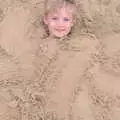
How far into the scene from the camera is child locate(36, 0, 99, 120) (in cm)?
215

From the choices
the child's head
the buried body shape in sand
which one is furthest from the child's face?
the buried body shape in sand

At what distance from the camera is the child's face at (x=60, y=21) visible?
235cm

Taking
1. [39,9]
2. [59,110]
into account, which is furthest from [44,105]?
[39,9]

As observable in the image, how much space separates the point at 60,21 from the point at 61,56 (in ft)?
0.57

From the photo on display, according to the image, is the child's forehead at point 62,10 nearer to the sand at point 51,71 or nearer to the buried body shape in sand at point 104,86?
the sand at point 51,71

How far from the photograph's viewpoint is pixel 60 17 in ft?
7.72

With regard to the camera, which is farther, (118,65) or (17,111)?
(118,65)

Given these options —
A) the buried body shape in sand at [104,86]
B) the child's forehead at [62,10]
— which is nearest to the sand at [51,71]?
the buried body shape in sand at [104,86]

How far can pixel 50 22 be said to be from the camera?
2381 mm

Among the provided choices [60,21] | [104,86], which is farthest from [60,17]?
[104,86]

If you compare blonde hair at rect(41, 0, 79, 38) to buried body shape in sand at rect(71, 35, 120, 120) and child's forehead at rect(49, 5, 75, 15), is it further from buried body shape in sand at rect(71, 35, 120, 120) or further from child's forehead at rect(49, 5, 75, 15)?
buried body shape in sand at rect(71, 35, 120, 120)

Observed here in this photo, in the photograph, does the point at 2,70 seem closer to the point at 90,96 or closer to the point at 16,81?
the point at 16,81

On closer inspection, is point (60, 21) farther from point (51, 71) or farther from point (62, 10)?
point (51, 71)

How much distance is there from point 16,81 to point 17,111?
176mm
